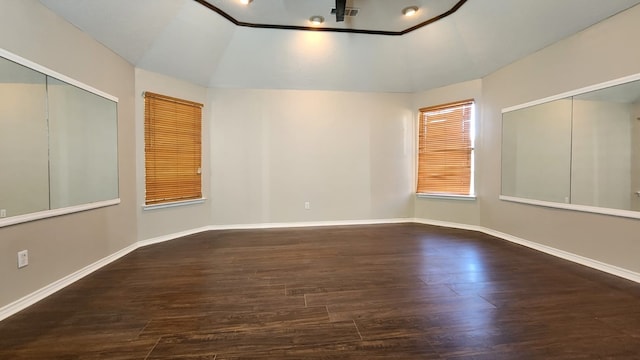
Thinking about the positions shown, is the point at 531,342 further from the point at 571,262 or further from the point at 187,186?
the point at 187,186

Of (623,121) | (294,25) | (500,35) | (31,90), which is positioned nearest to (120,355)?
(31,90)

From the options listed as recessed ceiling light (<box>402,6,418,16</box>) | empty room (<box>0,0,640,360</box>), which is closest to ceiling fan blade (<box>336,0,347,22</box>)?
empty room (<box>0,0,640,360</box>)

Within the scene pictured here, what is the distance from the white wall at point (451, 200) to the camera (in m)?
4.26

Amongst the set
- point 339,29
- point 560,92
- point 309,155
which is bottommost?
point 309,155

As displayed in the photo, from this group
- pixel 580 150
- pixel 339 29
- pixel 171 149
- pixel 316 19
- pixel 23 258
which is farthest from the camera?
pixel 171 149

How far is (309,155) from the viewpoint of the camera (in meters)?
4.64

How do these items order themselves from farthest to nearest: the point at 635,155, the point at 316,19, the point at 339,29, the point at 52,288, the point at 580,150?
the point at 339,29, the point at 316,19, the point at 580,150, the point at 635,155, the point at 52,288

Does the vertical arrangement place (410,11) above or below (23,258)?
above

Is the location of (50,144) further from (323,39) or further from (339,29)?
(339,29)

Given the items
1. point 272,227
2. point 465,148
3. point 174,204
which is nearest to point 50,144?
point 174,204

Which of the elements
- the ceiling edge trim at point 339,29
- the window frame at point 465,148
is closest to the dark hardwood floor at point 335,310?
the window frame at point 465,148

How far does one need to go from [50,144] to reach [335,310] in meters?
2.76

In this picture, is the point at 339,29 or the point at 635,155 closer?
the point at 635,155

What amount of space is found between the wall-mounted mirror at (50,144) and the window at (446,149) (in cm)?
467
